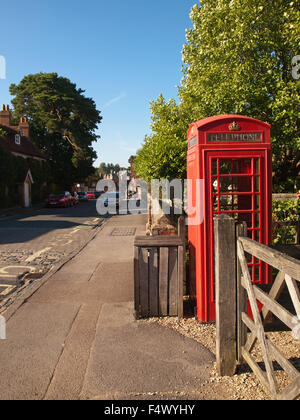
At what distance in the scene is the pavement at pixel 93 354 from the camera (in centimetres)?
348

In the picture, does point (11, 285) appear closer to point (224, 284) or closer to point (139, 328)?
point (139, 328)

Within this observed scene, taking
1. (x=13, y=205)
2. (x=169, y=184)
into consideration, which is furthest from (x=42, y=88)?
(x=169, y=184)

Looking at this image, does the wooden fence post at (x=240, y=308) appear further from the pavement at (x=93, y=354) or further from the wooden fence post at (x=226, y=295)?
the pavement at (x=93, y=354)

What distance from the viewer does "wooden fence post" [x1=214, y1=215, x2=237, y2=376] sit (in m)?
3.56

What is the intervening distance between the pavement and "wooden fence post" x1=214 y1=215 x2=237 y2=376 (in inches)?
11.9

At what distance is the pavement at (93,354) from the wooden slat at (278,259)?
1511 mm

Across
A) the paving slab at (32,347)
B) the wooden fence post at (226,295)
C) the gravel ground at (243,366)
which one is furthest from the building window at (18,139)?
the wooden fence post at (226,295)

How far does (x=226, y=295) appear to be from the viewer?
12.0 feet

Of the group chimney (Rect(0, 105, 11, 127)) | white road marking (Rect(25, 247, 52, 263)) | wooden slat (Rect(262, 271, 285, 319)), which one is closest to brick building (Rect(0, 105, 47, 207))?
chimney (Rect(0, 105, 11, 127))

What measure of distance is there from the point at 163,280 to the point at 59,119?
4813cm

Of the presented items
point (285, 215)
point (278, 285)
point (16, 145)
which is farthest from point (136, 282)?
point (16, 145)

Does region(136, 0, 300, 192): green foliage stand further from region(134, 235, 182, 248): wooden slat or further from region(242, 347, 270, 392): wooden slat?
region(242, 347, 270, 392): wooden slat

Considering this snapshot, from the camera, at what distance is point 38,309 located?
596 cm

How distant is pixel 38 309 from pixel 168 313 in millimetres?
2277
